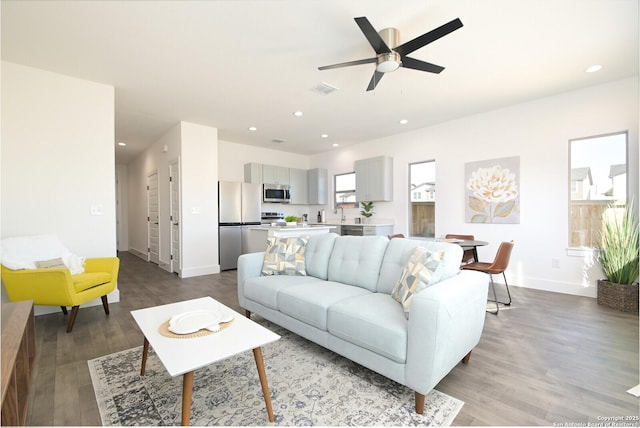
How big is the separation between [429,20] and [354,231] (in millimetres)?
4319

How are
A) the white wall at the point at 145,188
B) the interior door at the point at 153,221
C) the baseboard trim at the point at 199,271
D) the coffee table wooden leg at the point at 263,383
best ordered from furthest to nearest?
the interior door at the point at 153,221
the white wall at the point at 145,188
the baseboard trim at the point at 199,271
the coffee table wooden leg at the point at 263,383

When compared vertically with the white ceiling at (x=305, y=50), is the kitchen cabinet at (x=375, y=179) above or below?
below

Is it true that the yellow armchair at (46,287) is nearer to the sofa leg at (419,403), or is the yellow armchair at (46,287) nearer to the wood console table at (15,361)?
the wood console table at (15,361)

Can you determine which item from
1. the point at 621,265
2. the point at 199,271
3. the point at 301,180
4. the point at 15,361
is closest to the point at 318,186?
the point at 301,180

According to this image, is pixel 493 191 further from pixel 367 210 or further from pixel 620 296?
pixel 367 210

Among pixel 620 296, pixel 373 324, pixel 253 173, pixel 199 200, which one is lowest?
pixel 620 296

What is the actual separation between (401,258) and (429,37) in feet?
5.69

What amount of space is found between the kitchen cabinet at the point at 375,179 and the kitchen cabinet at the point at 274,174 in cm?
184

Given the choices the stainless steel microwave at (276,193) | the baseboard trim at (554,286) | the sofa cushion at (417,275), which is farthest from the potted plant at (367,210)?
the sofa cushion at (417,275)

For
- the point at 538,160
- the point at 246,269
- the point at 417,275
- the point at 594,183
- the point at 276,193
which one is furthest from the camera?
the point at 276,193

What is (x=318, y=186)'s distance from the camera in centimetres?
736

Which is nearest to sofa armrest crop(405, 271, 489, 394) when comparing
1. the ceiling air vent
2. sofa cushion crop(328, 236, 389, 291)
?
sofa cushion crop(328, 236, 389, 291)

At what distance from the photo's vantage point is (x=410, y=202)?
229 inches

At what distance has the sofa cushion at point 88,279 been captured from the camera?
109 inches
